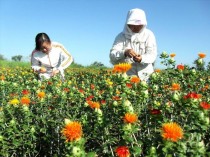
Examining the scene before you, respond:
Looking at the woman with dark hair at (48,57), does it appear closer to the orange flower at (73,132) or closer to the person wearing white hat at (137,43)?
the person wearing white hat at (137,43)

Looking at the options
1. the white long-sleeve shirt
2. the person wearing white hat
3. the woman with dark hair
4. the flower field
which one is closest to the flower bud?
the flower field

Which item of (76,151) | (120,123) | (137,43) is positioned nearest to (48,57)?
(137,43)

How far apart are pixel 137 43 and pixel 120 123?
7.00 ft

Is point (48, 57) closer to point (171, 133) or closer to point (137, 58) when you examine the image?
point (137, 58)

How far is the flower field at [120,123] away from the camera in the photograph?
1.58 metres

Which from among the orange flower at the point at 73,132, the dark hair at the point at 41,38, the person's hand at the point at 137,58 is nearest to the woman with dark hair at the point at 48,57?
the dark hair at the point at 41,38

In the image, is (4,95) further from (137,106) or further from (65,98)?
(137,106)

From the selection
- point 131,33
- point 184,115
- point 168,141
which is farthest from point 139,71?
point 168,141

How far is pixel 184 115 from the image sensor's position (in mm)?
2027

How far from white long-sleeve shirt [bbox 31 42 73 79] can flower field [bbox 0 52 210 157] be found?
1.73 m

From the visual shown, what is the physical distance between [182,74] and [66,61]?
3.02 m

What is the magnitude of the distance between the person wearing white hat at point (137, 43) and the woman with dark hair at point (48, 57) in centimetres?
→ 138

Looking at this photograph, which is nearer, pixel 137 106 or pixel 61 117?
pixel 137 106

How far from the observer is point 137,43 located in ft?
13.8
